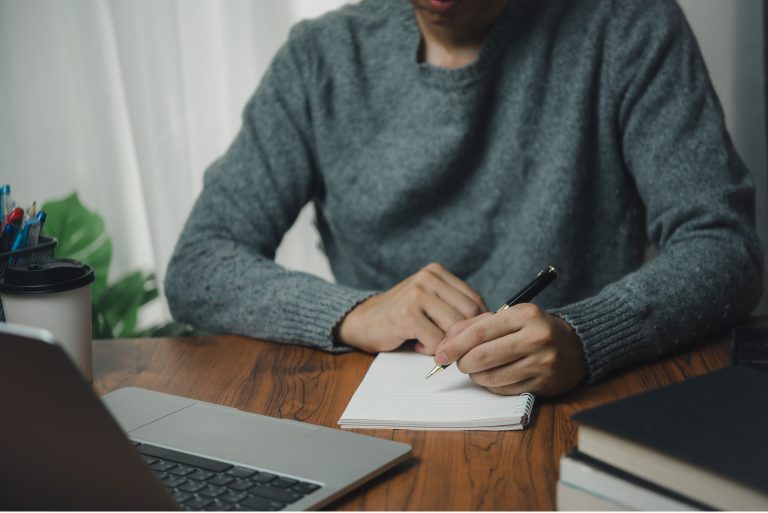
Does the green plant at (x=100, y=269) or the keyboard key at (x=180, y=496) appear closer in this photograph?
the keyboard key at (x=180, y=496)

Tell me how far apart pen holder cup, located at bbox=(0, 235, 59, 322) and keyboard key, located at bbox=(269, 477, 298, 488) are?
1.38ft

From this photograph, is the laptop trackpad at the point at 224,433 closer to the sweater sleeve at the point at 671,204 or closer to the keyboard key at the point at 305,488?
the keyboard key at the point at 305,488

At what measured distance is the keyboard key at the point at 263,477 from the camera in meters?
0.65

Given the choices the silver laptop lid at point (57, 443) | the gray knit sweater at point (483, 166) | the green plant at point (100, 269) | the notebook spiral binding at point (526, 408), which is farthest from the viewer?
the green plant at point (100, 269)

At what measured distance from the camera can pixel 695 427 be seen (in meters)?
0.58

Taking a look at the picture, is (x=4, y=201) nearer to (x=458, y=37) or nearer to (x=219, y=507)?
(x=219, y=507)

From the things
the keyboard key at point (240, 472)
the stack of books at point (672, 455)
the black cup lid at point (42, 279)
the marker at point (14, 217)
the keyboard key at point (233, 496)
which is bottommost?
the keyboard key at point (240, 472)

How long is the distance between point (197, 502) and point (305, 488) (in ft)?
0.26

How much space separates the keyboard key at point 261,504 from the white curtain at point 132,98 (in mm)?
1395

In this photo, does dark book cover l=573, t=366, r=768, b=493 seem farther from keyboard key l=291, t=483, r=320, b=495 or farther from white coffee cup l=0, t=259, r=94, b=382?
white coffee cup l=0, t=259, r=94, b=382

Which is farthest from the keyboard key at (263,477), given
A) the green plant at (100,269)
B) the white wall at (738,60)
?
the white wall at (738,60)

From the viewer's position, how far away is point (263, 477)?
2.16ft

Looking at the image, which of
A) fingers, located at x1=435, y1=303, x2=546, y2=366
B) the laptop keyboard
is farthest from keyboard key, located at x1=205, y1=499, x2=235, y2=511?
fingers, located at x1=435, y1=303, x2=546, y2=366

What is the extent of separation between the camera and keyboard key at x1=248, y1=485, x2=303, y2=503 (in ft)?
2.06
